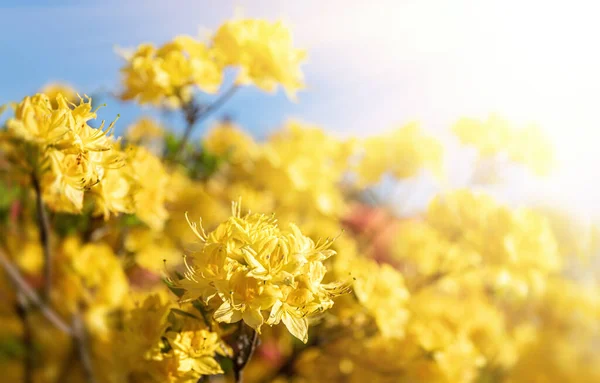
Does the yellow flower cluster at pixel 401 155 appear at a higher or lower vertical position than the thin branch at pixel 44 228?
lower

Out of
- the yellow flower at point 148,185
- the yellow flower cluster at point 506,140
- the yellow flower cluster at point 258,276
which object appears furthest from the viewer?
the yellow flower cluster at point 506,140

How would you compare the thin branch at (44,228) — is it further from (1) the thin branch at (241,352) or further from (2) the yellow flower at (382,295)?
(2) the yellow flower at (382,295)

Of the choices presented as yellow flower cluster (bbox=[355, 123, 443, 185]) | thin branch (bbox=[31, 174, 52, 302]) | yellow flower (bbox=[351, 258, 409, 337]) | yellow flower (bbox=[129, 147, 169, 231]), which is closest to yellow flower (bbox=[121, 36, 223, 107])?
yellow flower (bbox=[129, 147, 169, 231])

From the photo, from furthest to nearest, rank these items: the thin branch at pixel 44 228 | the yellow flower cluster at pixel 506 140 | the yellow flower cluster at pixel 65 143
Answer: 1. the yellow flower cluster at pixel 506 140
2. the thin branch at pixel 44 228
3. the yellow flower cluster at pixel 65 143

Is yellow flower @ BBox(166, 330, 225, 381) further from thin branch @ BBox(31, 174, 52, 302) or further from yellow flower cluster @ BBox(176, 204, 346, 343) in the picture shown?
thin branch @ BBox(31, 174, 52, 302)

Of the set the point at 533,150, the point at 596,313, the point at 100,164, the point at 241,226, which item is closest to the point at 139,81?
the point at 100,164

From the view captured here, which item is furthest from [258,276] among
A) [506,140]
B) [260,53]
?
[506,140]

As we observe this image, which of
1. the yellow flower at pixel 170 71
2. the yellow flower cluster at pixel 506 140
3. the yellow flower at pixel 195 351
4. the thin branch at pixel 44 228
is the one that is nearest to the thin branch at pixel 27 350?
the thin branch at pixel 44 228

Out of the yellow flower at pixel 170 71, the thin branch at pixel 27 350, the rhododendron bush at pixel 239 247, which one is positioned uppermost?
the yellow flower at pixel 170 71
